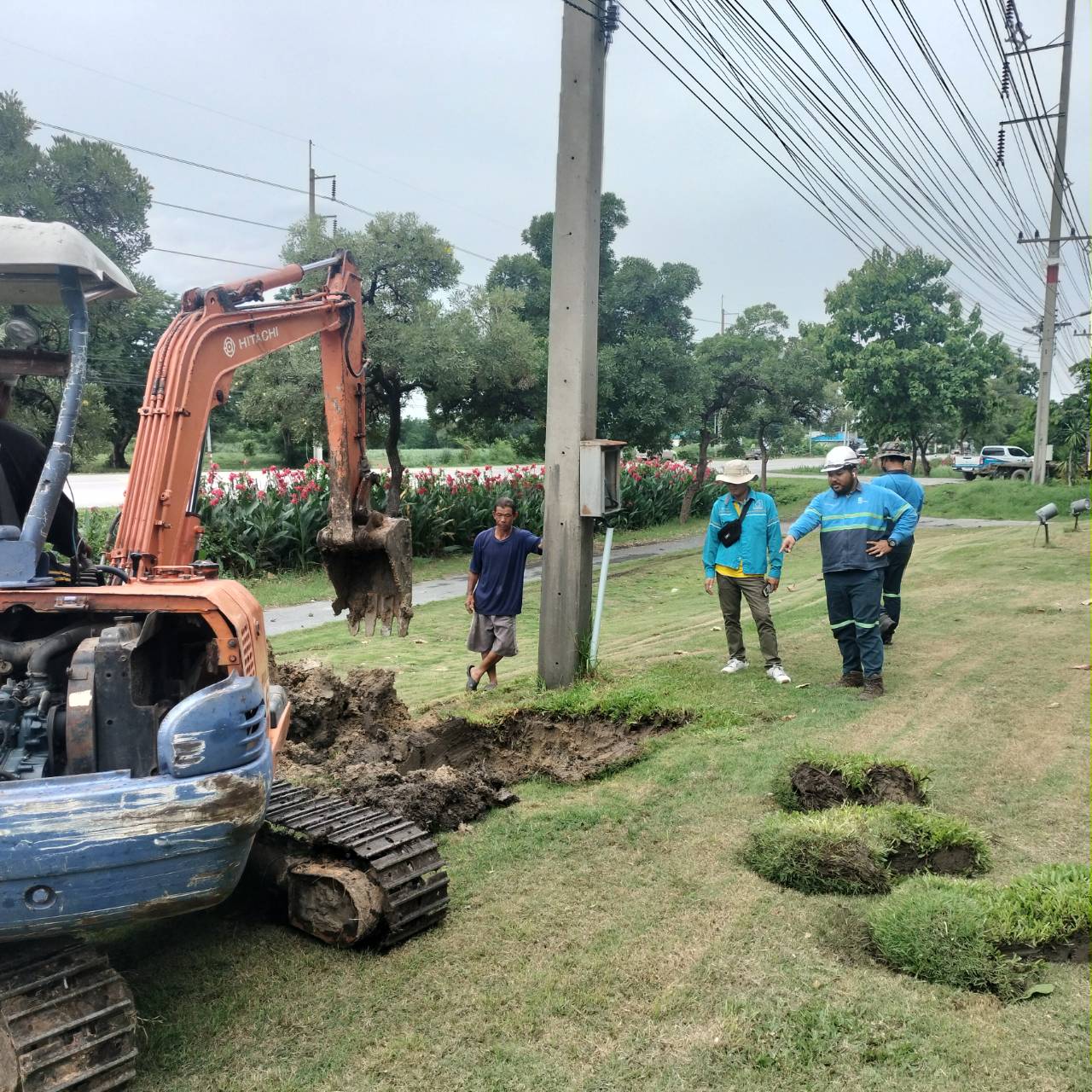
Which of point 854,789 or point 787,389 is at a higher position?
point 787,389

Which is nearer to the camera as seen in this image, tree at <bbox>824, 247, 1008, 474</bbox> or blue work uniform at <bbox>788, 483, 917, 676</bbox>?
blue work uniform at <bbox>788, 483, 917, 676</bbox>

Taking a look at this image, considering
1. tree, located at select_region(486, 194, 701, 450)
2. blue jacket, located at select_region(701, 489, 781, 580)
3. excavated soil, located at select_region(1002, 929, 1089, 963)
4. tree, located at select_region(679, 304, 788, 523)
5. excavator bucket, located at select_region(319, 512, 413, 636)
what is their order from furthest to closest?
1. tree, located at select_region(679, 304, 788, 523)
2. tree, located at select_region(486, 194, 701, 450)
3. blue jacket, located at select_region(701, 489, 781, 580)
4. excavator bucket, located at select_region(319, 512, 413, 636)
5. excavated soil, located at select_region(1002, 929, 1089, 963)

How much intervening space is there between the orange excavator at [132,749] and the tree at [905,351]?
28.4 metres

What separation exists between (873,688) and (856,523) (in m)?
1.32

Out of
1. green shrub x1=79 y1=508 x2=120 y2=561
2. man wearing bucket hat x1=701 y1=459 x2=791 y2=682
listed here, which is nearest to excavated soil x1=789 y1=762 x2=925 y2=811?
man wearing bucket hat x1=701 y1=459 x2=791 y2=682

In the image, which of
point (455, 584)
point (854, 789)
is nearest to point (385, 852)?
point (854, 789)

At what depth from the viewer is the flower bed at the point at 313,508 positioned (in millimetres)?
16984

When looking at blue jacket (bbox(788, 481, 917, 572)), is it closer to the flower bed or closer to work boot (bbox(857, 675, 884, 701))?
work boot (bbox(857, 675, 884, 701))

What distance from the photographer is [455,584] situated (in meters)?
17.2

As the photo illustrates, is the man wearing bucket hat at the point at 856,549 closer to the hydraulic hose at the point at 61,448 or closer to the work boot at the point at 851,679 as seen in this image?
the work boot at the point at 851,679

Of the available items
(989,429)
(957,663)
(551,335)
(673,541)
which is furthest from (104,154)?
(989,429)

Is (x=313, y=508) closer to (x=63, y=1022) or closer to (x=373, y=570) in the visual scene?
(x=373, y=570)

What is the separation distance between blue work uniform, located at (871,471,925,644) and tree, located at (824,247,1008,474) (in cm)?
2196

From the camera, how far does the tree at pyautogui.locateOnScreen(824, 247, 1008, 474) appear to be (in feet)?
98.8
